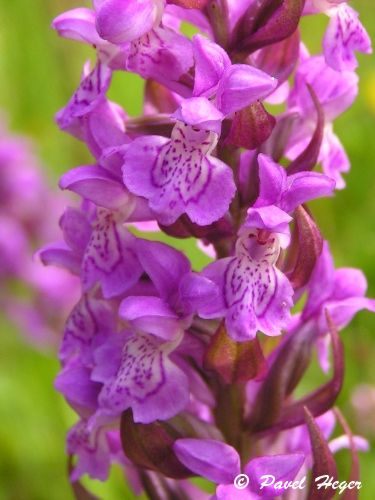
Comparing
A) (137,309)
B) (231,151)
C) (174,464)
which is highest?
(231,151)

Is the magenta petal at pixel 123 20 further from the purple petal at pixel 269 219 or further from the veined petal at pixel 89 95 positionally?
the purple petal at pixel 269 219

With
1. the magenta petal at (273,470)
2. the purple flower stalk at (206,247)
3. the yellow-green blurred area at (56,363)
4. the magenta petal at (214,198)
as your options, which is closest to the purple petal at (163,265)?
the purple flower stalk at (206,247)

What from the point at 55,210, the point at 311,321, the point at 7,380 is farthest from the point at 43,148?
the point at 311,321

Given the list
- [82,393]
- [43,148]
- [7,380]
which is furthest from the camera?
[43,148]

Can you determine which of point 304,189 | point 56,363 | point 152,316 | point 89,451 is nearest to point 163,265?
point 152,316

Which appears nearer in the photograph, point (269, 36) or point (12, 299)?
point (269, 36)

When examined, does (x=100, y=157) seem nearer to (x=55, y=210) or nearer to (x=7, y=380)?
(x=7, y=380)

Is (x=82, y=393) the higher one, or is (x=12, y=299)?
(x=82, y=393)

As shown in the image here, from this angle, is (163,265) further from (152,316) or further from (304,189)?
(304,189)

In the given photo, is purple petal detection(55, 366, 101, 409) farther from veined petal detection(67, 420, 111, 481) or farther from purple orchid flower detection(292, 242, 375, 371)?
purple orchid flower detection(292, 242, 375, 371)
